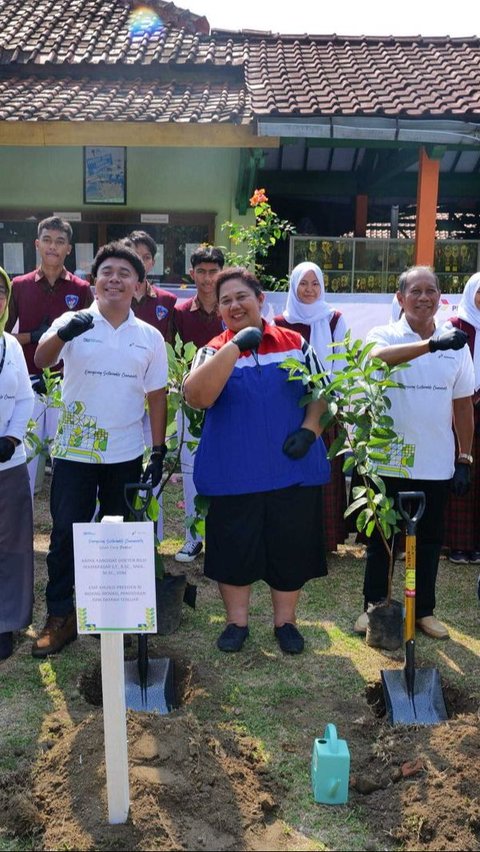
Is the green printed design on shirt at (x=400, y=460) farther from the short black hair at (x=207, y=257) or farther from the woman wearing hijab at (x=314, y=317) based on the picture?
the short black hair at (x=207, y=257)

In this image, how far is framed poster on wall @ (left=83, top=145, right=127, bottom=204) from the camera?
9008mm

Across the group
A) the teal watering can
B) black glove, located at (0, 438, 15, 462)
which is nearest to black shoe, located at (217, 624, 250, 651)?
the teal watering can

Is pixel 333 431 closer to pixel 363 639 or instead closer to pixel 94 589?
pixel 363 639

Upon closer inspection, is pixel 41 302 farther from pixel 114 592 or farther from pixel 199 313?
pixel 114 592

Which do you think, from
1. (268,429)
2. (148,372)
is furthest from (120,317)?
(268,429)

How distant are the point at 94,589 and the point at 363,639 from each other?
207 centimetres

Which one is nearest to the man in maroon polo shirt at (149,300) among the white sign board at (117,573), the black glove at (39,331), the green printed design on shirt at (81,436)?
the black glove at (39,331)

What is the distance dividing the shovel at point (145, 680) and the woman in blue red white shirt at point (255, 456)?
1.34 feet

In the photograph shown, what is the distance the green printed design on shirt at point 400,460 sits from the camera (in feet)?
12.2

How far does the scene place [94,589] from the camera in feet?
7.66

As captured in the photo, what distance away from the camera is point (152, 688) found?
3297 mm

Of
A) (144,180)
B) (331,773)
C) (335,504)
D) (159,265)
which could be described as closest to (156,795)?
(331,773)

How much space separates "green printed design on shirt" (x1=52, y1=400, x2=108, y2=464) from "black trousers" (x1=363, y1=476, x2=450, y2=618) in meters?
1.36

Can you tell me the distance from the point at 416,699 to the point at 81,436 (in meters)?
1.82
